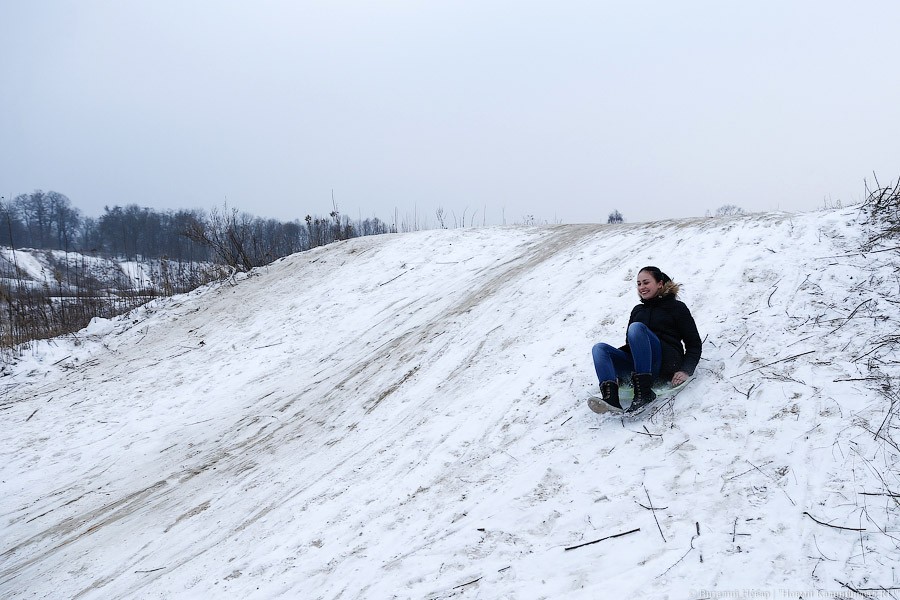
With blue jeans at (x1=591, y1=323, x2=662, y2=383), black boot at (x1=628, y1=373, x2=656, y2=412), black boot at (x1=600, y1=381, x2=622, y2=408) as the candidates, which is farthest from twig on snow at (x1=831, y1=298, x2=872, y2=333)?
black boot at (x1=600, y1=381, x2=622, y2=408)

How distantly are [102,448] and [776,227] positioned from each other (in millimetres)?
9979

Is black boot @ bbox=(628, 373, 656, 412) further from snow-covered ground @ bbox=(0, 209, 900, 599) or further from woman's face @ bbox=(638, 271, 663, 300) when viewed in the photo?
woman's face @ bbox=(638, 271, 663, 300)

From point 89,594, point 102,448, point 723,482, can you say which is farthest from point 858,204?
point 102,448

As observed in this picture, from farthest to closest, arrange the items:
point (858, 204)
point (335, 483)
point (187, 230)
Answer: point (187, 230), point (858, 204), point (335, 483)

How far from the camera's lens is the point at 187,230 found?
1506 centimetres

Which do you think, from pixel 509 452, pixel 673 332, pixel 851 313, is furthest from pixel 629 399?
pixel 851 313

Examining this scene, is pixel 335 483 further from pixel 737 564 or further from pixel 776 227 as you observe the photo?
pixel 776 227

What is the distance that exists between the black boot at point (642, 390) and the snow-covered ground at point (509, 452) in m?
0.15

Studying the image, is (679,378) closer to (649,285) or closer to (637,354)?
(637,354)

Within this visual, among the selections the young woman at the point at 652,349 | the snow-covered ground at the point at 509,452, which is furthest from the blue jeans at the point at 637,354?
the snow-covered ground at the point at 509,452

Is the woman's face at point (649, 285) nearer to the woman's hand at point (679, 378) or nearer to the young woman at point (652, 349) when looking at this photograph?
the young woman at point (652, 349)

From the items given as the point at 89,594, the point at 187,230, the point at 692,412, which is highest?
the point at 187,230

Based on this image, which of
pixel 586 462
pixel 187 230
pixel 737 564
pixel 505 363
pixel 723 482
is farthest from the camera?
pixel 187 230

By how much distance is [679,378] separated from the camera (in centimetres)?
438
